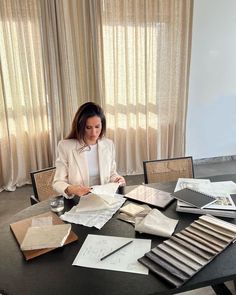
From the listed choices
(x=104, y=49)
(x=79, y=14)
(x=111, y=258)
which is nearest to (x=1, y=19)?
(x=79, y=14)

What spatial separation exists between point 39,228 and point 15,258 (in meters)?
0.18

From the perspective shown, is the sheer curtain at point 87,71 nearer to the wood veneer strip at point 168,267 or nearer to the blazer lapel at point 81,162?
the blazer lapel at point 81,162

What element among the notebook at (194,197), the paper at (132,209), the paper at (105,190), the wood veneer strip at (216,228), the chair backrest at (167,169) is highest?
the paper at (105,190)

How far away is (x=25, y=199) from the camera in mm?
3131

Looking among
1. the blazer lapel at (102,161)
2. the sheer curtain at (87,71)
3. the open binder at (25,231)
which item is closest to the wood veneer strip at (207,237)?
the open binder at (25,231)

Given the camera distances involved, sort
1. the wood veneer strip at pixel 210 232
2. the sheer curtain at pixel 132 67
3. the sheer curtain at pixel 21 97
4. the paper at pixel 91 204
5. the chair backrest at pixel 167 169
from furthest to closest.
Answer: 1. the sheer curtain at pixel 132 67
2. the sheer curtain at pixel 21 97
3. the chair backrest at pixel 167 169
4. the paper at pixel 91 204
5. the wood veneer strip at pixel 210 232

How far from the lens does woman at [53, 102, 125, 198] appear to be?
1740 millimetres

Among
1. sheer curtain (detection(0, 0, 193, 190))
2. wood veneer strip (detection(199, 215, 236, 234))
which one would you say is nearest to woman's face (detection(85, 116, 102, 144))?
wood veneer strip (detection(199, 215, 236, 234))

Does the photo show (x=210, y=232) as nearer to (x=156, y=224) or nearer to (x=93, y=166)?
(x=156, y=224)

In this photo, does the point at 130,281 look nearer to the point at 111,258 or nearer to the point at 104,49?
the point at 111,258

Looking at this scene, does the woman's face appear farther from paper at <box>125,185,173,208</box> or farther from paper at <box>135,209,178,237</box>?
paper at <box>135,209,178,237</box>

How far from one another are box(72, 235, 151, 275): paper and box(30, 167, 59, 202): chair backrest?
2.47 feet

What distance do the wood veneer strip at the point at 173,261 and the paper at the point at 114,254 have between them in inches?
2.0

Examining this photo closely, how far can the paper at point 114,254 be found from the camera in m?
1.00
